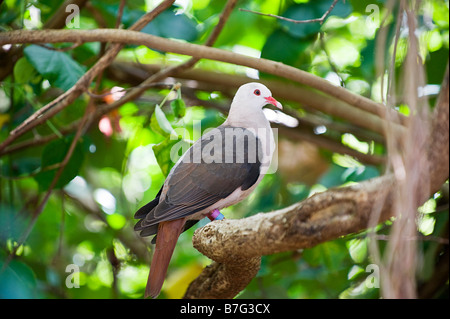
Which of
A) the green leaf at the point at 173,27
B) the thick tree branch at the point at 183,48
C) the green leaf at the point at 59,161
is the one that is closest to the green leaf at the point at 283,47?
the green leaf at the point at 173,27

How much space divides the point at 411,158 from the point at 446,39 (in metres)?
2.63

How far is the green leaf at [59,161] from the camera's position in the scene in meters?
2.88

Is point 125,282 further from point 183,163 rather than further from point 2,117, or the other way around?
point 183,163

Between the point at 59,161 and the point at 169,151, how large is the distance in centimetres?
90

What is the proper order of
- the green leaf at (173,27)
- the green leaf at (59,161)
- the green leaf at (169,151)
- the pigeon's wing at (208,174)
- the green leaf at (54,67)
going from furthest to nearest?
Answer: the green leaf at (173,27), the green leaf at (59,161), the green leaf at (54,67), the green leaf at (169,151), the pigeon's wing at (208,174)

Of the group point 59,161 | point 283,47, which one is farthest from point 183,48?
point 59,161

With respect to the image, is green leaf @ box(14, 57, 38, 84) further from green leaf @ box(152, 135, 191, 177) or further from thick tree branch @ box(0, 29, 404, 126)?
green leaf @ box(152, 135, 191, 177)

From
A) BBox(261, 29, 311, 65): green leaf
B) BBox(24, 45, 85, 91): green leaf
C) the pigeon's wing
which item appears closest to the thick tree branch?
BBox(24, 45, 85, 91): green leaf

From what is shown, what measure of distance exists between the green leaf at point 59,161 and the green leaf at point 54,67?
1.45 feet

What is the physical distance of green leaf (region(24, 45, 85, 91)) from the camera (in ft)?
8.27

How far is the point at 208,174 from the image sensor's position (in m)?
2.29

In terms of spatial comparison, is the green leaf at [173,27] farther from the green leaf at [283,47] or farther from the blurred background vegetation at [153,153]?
the green leaf at [283,47]

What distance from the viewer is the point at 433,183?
1177 millimetres

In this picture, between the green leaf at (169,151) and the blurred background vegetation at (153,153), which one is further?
the blurred background vegetation at (153,153)
